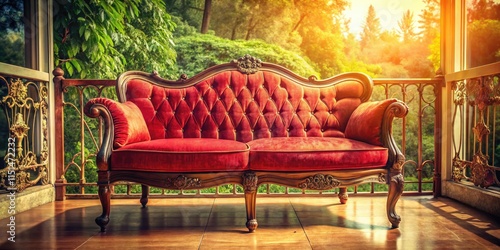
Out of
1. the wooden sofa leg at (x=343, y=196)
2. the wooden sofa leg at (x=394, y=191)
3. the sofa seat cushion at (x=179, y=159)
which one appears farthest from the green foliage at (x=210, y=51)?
the wooden sofa leg at (x=394, y=191)

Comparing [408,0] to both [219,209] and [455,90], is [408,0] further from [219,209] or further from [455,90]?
[219,209]

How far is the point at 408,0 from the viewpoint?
6379 mm

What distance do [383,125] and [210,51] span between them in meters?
3.99

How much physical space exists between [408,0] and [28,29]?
552 cm

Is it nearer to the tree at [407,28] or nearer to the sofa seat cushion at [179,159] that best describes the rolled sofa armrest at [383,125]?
the sofa seat cushion at [179,159]

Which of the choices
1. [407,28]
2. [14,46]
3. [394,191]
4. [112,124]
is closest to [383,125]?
[394,191]

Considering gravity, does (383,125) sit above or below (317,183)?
above

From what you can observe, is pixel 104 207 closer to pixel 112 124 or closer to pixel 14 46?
pixel 112 124

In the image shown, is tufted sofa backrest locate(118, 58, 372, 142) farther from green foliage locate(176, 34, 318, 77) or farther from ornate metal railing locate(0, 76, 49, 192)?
green foliage locate(176, 34, 318, 77)

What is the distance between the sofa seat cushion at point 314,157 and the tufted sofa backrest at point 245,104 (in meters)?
0.55

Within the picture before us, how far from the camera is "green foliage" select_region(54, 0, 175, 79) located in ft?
11.3

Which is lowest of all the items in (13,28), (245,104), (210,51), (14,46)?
(245,104)

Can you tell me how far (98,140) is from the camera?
4051mm

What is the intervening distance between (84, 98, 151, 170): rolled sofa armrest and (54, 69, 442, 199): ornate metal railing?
0.34m
